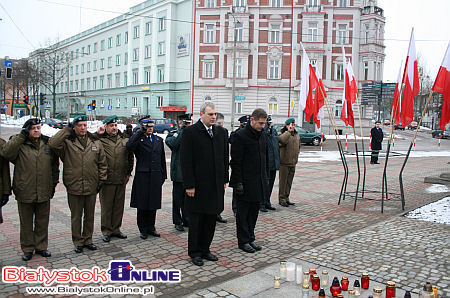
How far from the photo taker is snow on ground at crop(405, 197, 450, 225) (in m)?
7.71

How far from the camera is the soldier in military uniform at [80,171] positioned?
5.56m

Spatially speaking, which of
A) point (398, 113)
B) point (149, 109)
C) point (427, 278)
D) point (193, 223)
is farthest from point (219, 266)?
point (149, 109)

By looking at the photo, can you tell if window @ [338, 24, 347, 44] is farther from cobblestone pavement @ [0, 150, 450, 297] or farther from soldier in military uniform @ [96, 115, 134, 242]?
soldier in military uniform @ [96, 115, 134, 242]

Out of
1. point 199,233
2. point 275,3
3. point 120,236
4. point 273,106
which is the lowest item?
point 120,236

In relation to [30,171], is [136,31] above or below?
above

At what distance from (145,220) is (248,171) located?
6.47ft

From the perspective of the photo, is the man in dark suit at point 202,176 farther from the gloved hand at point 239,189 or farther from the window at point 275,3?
the window at point 275,3

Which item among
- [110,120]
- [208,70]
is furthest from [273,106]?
[110,120]

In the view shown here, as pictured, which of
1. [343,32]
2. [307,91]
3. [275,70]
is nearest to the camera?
[307,91]

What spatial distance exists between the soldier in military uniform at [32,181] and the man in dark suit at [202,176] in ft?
6.21

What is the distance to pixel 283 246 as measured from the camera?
6.00 metres

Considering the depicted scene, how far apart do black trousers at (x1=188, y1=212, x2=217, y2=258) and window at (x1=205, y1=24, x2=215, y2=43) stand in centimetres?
4185

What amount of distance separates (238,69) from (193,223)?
4044 centimetres

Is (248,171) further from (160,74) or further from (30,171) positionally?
(160,74)
